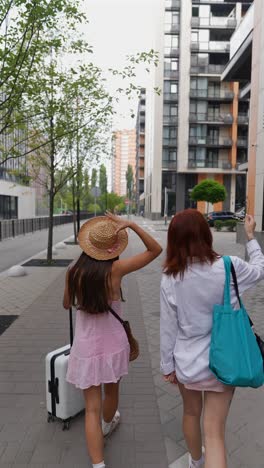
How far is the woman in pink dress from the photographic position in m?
2.48

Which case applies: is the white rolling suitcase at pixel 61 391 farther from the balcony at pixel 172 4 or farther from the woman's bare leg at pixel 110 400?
the balcony at pixel 172 4

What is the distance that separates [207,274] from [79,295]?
2.73 ft

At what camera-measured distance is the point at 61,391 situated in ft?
10.3

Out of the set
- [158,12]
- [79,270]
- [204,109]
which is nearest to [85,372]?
[79,270]

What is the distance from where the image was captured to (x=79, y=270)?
8.22 ft

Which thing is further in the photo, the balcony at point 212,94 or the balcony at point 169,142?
the balcony at point 169,142

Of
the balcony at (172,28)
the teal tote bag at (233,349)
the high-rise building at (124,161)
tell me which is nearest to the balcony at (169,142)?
the balcony at (172,28)

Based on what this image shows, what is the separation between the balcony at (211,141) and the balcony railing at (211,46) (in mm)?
10835

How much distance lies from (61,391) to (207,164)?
51.7 metres

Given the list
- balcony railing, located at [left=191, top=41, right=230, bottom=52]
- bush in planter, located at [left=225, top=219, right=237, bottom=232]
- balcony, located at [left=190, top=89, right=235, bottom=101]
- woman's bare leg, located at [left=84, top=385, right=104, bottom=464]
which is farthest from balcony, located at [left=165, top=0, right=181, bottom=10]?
woman's bare leg, located at [left=84, top=385, right=104, bottom=464]

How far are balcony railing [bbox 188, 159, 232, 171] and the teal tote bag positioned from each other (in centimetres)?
5114

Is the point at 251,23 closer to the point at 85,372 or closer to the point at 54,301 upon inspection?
the point at 54,301

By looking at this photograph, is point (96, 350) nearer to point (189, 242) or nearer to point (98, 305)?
point (98, 305)

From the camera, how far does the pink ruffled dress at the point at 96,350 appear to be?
2586 mm
